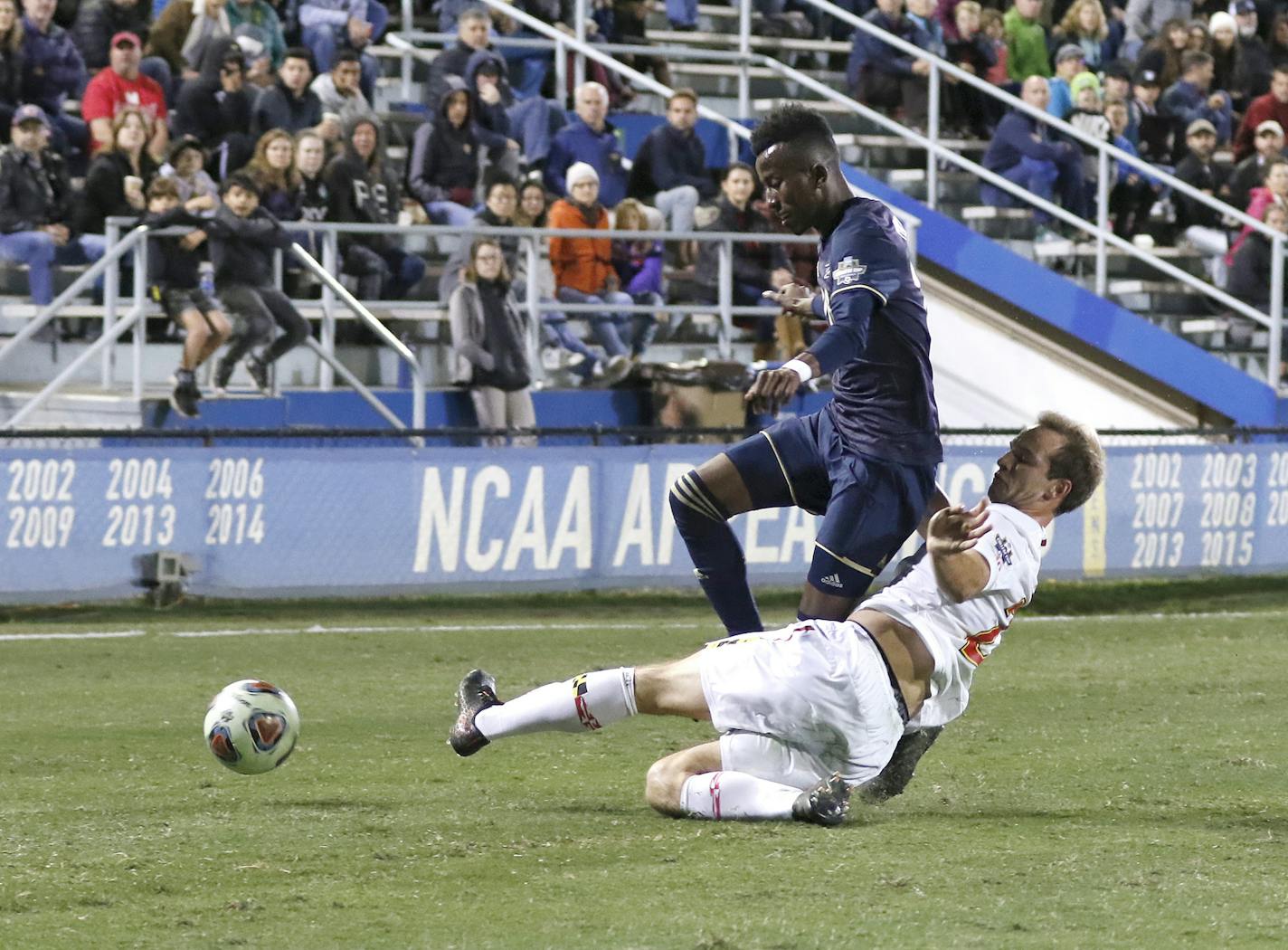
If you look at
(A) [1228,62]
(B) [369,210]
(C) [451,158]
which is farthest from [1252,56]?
(B) [369,210]

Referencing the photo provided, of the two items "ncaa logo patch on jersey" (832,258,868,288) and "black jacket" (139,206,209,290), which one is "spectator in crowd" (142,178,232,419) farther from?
"ncaa logo patch on jersey" (832,258,868,288)

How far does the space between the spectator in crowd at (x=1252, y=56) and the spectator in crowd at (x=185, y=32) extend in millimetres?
→ 12538

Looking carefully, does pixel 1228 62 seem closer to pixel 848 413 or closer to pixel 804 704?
pixel 848 413

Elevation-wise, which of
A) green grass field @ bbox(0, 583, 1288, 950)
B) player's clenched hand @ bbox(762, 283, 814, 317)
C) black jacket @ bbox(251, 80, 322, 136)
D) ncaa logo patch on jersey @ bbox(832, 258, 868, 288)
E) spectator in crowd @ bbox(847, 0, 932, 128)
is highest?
spectator in crowd @ bbox(847, 0, 932, 128)

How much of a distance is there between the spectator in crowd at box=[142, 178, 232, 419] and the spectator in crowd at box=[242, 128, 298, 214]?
1060 mm

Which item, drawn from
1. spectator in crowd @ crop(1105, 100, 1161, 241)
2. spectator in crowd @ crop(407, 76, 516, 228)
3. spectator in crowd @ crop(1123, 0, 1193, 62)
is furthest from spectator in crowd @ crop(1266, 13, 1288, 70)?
spectator in crowd @ crop(407, 76, 516, 228)

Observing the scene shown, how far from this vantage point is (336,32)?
18.8 meters

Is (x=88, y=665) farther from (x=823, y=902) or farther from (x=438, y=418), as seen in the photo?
(x=823, y=902)

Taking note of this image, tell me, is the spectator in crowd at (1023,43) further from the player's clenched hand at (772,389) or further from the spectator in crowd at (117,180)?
the player's clenched hand at (772,389)

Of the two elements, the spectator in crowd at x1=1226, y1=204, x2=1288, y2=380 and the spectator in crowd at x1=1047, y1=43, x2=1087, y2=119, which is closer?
the spectator in crowd at x1=1226, y1=204, x2=1288, y2=380

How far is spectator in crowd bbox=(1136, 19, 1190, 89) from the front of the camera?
23.7 meters

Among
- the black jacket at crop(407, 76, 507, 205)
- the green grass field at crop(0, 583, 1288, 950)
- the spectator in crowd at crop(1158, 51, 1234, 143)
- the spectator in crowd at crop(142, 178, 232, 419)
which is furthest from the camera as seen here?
the spectator in crowd at crop(1158, 51, 1234, 143)

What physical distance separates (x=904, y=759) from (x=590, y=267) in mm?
11014

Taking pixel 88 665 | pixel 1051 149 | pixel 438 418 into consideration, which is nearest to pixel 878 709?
pixel 88 665
